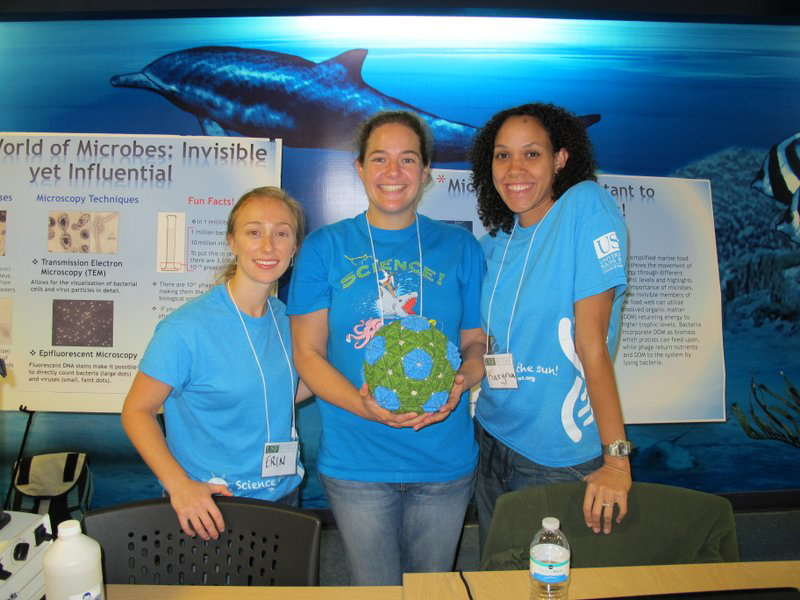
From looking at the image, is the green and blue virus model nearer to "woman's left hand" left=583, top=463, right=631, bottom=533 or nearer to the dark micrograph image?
"woman's left hand" left=583, top=463, right=631, bottom=533

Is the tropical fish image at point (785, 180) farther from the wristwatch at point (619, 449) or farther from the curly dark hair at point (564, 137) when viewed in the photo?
the wristwatch at point (619, 449)

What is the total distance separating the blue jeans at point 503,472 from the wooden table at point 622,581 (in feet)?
1.45

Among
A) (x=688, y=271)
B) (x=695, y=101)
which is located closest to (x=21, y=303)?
(x=688, y=271)

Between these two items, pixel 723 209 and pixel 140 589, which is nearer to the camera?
pixel 140 589

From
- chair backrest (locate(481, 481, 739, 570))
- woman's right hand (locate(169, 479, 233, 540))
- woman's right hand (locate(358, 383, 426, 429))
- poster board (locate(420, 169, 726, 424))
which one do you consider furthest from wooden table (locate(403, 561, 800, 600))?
poster board (locate(420, 169, 726, 424))

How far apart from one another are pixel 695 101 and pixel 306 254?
2811 millimetres

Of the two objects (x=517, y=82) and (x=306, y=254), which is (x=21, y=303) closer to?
(x=306, y=254)

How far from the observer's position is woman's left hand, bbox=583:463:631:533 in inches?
63.8

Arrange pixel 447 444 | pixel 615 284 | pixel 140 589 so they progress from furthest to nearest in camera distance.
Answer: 1. pixel 447 444
2. pixel 615 284
3. pixel 140 589

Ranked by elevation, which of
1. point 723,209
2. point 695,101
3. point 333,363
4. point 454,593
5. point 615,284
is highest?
point 695,101

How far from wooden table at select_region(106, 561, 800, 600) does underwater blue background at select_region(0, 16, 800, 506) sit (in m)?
2.12

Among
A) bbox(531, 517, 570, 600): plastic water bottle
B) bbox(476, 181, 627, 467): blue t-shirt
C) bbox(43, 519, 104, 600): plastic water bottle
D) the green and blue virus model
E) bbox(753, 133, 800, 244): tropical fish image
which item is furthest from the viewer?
bbox(753, 133, 800, 244): tropical fish image

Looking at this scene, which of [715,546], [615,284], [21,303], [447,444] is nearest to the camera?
[715,546]

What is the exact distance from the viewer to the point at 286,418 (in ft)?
6.33
